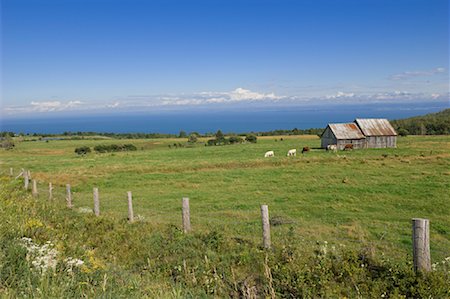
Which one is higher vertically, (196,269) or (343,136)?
(343,136)

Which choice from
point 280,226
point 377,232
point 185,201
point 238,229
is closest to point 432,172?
point 377,232

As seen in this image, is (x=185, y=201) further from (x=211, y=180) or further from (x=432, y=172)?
(x=432, y=172)

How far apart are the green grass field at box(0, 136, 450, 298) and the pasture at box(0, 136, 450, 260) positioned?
5 cm

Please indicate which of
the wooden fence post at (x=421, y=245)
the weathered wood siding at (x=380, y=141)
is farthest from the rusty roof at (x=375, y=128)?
the wooden fence post at (x=421, y=245)

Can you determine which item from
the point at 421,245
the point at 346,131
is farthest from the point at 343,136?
the point at 421,245

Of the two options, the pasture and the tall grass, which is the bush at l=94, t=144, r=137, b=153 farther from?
the tall grass

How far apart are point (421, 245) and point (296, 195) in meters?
14.0

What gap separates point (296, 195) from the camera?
798 inches

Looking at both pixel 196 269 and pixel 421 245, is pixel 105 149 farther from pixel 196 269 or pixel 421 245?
pixel 421 245

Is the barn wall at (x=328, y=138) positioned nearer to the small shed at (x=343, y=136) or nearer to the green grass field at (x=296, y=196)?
the small shed at (x=343, y=136)

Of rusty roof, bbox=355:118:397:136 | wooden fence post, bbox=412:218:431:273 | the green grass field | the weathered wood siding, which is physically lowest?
the green grass field

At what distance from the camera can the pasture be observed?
41.7 ft

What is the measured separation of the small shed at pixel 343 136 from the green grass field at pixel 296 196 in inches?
586

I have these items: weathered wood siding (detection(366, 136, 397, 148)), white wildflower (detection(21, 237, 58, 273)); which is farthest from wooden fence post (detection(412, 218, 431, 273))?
weathered wood siding (detection(366, 136, 397, 148))
